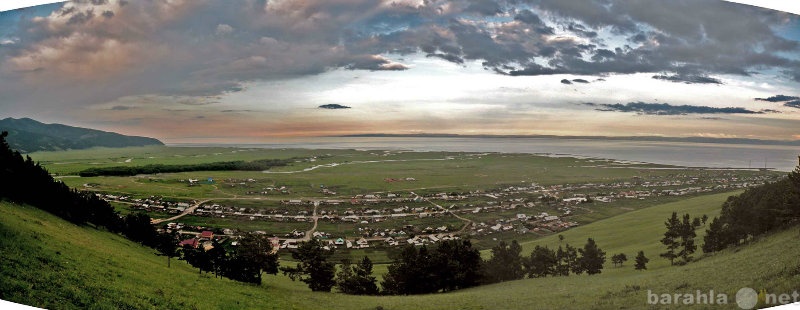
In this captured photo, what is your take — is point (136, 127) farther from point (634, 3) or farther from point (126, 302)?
point (634, 3)

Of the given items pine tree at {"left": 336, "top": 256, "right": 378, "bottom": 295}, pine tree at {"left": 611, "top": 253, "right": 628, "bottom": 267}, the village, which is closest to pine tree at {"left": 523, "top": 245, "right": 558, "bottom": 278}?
the village

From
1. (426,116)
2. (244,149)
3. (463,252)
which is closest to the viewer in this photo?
(463,252)

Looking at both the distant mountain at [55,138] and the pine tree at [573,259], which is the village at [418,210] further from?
the distant mountain at [55,138]

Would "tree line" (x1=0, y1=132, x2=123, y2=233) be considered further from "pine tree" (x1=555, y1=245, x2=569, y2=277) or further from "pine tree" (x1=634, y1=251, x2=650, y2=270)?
"pine tree" (x1=634, y1=251, x2=650, y2=270)

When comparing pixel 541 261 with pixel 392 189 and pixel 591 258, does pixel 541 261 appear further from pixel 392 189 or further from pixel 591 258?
pixel 392 189

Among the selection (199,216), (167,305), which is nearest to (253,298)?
(167,305)
